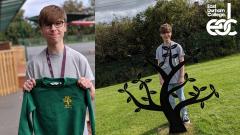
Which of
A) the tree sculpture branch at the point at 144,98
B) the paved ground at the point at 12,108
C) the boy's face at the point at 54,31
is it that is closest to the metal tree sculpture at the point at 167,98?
the tree sculpture branch at the point at 144,98

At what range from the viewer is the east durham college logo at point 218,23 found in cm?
393

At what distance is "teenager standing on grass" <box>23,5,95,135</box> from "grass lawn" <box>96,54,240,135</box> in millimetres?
378

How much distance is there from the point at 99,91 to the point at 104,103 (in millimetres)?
112

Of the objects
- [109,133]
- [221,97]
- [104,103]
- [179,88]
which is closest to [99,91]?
[104,103]

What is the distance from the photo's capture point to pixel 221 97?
4047 mm

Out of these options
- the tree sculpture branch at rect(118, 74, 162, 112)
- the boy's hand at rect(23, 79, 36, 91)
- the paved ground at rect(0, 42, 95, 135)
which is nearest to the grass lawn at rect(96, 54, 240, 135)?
the tree sculpture branch at rect(118, 74, 162, 112)

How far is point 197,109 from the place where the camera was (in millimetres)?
4035

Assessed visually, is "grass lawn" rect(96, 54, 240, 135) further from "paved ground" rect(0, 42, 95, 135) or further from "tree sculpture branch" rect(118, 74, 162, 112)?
"paved ground" rect(0, 42, 95, 135)

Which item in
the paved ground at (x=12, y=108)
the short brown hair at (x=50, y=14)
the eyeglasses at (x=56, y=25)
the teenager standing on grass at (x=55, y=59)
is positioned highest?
the short brown hair at (x=50, y=14)

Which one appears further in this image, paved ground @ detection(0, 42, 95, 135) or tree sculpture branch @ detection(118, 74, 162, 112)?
paved ground @ detection(0, 42, 95, 135)

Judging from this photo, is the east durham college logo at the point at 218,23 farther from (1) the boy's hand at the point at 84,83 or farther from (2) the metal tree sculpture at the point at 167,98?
(1) the boy's hand at the point at 84,83

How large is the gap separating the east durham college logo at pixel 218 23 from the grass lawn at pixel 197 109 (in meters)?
0.27

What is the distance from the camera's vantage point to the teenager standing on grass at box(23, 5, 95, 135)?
3.71 m

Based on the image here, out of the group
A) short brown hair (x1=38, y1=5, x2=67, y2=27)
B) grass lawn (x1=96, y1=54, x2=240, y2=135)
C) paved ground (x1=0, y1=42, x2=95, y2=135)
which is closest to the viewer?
short brown hair (x1=38, y1=5, x2=67, y2=27)
